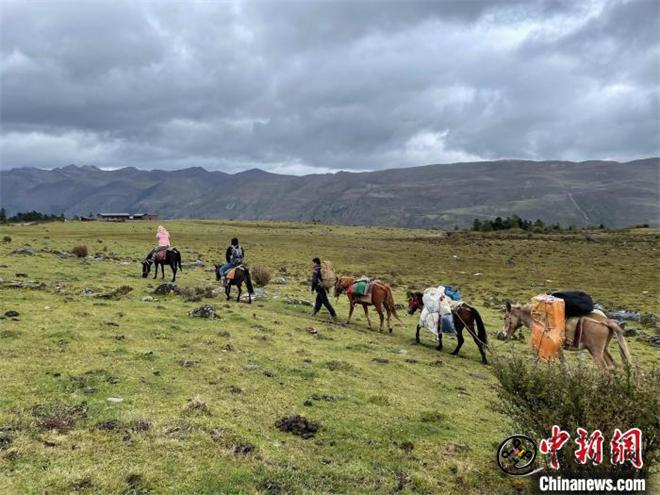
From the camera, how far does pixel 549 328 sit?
39.7 feet

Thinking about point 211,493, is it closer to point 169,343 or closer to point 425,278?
point 169,343

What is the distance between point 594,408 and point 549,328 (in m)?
5.75

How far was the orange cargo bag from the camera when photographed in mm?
11891

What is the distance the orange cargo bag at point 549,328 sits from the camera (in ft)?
39.0

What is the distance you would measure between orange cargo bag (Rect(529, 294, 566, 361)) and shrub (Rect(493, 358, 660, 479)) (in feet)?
15.5

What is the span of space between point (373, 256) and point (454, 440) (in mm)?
46974

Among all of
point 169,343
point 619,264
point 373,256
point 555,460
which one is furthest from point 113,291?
point 619,264

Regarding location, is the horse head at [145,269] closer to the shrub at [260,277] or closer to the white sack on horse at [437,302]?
the shrub at [260,277]

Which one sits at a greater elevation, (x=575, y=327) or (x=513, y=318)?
(x=575, y=327)

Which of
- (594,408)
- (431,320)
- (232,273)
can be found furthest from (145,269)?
(594,408)

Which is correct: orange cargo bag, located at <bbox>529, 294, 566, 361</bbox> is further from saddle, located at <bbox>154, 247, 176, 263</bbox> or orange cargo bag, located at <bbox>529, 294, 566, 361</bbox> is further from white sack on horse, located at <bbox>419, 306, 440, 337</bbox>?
saddle, located at <bbox>154, 247, 176, 263</bbox>

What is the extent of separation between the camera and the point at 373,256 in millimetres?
55656

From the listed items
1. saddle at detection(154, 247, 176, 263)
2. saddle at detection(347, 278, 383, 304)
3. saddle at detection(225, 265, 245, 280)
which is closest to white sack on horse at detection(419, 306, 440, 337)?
saddle at detection(347, 278, 383, 304)

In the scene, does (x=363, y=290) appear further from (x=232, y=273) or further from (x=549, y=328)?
(x=549, y=328)
